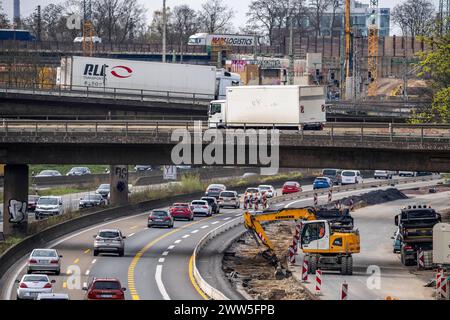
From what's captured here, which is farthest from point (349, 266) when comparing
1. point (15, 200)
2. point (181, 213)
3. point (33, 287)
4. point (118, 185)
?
point (118, 185)

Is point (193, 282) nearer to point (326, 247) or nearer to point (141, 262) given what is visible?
point (326, 247)

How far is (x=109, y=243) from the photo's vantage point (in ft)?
178

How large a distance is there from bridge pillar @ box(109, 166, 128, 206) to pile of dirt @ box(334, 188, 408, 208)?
1628cm

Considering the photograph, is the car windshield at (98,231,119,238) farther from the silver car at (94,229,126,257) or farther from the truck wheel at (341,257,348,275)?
the truck wheel at (341,257,348,275)

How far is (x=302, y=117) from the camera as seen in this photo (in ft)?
213

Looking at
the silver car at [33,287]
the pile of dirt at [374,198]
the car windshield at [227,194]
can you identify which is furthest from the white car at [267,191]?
the silver car at [33,287]

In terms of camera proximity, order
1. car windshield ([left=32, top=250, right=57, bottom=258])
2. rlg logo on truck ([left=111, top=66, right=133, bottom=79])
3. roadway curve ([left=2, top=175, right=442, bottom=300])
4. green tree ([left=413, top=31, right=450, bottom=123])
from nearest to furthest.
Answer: roadway curve ([left=2, top=175, right=442, bottom=300]), car windshield ([left=32, top=250, right=57, bottom=258]), green tree ([left=413, top=31, right=450, bottom=123]), rlg logo on truck ([left=111, top=66, right=133, bottom=79])

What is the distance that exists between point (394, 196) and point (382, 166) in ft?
129

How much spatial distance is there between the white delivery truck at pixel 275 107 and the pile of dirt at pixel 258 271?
6.41 meters

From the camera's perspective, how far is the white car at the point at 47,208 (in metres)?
73.6

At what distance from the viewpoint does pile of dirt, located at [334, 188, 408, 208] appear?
3424 inches

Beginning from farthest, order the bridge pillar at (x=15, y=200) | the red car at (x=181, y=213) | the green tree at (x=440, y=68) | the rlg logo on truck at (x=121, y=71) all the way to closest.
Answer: the rlg logo on truck at (x=121, y=71) → the red car at (x=181, y=213) → the green tree at (x=440, y=68) → the bridge pillar at (x=15, y=200)

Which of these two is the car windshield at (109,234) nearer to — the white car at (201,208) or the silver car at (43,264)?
the silver car at (43,264)

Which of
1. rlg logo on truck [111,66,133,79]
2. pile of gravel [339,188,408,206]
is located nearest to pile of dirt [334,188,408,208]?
pile of gravel [339,188,408,206]
